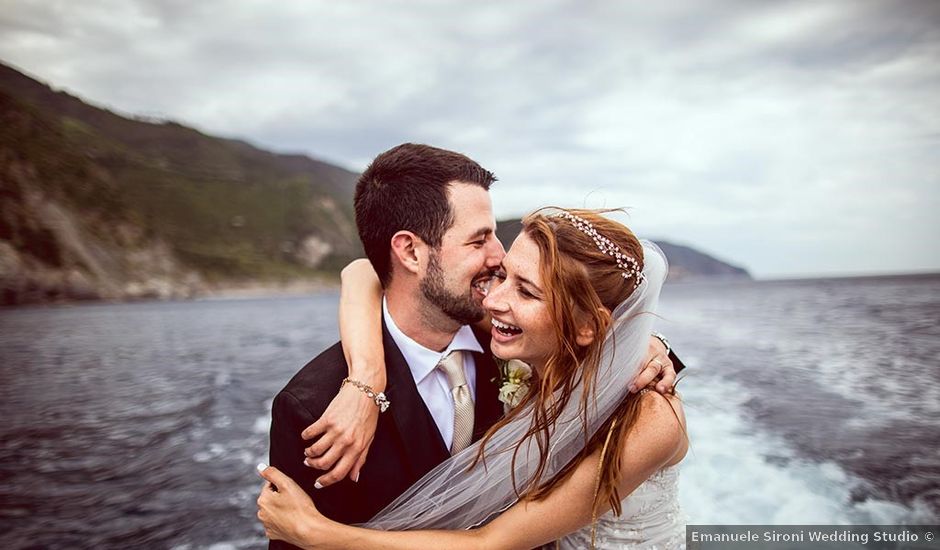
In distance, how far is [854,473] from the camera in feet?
26.9

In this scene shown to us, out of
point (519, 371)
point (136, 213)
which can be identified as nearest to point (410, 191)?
point (519, 371)

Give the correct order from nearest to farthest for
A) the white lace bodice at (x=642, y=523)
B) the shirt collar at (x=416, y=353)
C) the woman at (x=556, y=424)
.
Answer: the woman at (x=556, y=424)
the white lace bodice at (x=642, y=523)
the shirt collar at (x=416, y=353)

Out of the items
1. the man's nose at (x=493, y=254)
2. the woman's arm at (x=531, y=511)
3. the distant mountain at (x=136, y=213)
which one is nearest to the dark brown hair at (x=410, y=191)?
the man's nose at (x=493, y=254)

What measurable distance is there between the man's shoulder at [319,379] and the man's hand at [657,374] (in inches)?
62.5

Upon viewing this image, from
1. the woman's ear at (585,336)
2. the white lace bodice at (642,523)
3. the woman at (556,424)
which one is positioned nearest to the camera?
the woman at (556,424)

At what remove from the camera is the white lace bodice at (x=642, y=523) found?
133 inches

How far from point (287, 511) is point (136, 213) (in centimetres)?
8820

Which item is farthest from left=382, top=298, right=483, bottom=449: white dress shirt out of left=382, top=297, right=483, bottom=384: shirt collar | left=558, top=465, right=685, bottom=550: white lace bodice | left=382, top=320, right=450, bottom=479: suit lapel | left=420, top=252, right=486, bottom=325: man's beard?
left=558, top=465, right=685, bottom=550: white lace bodice

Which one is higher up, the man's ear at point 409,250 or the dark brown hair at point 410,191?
the dark brown hair at point 410,191

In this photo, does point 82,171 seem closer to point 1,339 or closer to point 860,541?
point 1,339

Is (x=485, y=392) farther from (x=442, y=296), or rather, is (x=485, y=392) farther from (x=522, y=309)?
(x=522, y=309)

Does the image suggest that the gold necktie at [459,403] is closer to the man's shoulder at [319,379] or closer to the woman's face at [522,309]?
the woman's face at [522,309]

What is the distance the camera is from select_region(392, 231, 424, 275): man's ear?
350cm

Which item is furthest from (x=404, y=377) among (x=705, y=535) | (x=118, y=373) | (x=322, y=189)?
(x=322, y=189)
